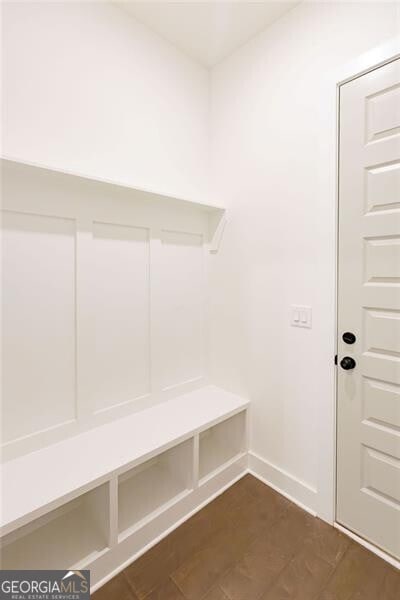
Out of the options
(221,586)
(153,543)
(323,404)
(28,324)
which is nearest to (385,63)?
(323,404)

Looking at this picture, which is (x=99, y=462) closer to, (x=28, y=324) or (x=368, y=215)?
(x=28, y=324)

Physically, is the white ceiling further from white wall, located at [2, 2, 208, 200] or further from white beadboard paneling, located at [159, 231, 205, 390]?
white beadboard paneling, located at [159, 231, 205, 390]

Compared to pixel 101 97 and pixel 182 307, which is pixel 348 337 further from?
pixel 101 97

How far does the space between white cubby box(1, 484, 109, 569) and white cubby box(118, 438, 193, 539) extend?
130mm

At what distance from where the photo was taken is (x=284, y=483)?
181cm

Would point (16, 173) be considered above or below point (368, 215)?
above

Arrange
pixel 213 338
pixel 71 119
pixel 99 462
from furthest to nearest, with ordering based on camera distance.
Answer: pixel 213 338 < pixel 71 119 < pixel 99 462

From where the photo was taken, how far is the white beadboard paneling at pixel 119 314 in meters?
1.70

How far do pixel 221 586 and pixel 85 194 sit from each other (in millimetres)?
2014

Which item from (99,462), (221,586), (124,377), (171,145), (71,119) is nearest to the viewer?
(221,586)

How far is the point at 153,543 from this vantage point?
147 centimetres

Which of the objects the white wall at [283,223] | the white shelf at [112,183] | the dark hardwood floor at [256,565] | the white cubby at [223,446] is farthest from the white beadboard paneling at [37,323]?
the white wall at [283,223]

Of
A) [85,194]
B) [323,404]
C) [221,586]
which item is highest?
[85,194]

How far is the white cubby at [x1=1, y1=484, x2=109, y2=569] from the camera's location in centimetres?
128
